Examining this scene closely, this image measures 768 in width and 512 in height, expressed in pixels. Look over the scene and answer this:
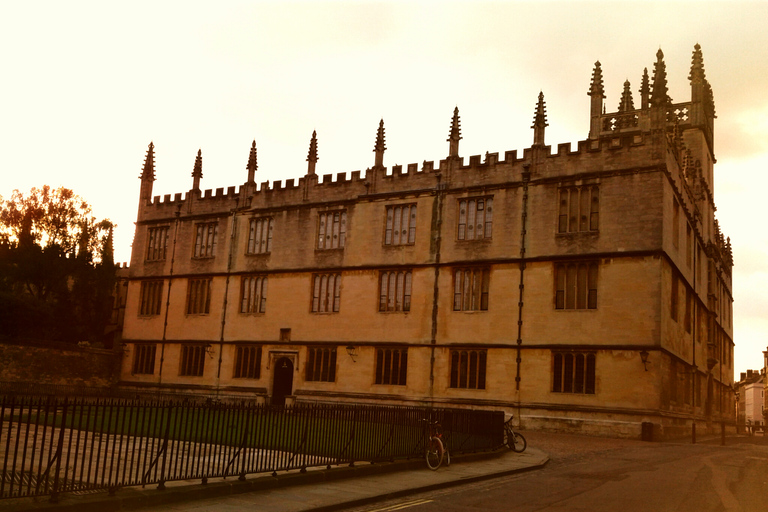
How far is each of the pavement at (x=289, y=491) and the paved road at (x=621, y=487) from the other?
467mm

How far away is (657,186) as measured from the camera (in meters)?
29.1

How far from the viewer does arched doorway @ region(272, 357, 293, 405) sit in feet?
122

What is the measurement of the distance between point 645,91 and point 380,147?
95.3 ft

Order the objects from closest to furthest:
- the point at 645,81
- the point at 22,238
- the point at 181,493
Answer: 1. the point at 181,493
2. the point at 22,238
3. the point at 645,81

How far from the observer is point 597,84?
47312 millimetres

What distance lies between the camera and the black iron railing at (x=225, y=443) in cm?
1032

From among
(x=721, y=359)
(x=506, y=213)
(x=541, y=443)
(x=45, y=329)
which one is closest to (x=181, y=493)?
(x=541, y=443)

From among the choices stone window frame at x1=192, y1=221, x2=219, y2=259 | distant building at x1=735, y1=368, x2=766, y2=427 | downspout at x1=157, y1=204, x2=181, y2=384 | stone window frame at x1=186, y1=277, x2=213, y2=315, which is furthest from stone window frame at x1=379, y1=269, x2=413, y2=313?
distant building at x1=735, y1=368, x2=766, y2=427

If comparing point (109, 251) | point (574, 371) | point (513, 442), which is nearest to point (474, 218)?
point (574, 371)

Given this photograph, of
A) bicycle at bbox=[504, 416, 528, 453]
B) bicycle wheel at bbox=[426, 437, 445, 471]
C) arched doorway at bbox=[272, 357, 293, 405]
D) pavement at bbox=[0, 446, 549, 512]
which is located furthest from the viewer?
arched doorway at bbox=[272, 357, 293, 405]

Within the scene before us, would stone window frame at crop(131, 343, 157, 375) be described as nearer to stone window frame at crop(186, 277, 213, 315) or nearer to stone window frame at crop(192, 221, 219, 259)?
stone window frame at crop(186, 277, 213, 315)

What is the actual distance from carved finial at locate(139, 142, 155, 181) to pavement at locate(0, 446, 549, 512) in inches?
1359

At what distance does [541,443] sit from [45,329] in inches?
1303

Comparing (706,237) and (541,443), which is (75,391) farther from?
(706,237)
